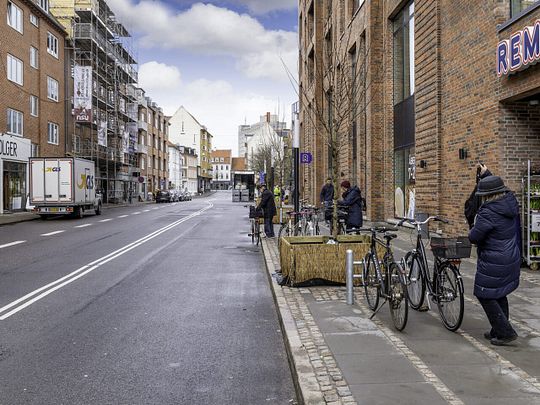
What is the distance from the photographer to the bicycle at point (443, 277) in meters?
5.27

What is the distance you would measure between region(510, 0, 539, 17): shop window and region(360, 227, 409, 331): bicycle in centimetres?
571

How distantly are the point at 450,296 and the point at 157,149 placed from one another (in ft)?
239

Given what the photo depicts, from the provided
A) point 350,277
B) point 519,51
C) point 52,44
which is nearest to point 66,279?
point 350,277

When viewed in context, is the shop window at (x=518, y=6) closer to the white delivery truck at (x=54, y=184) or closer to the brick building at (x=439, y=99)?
the brick building at (x=439, y=99)

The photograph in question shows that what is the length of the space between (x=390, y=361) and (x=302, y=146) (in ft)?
120

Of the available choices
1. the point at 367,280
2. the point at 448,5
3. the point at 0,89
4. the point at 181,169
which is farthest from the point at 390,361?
the point at 181,169

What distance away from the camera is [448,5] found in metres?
12.0

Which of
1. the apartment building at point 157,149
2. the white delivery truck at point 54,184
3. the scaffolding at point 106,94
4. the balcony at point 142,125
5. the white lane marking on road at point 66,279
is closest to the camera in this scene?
the white lane marking on road at point 66,279

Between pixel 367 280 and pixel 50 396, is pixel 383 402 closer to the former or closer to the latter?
pixel 50 396

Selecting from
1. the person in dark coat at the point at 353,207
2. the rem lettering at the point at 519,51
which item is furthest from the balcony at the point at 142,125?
the rem lettering at the point at 519,51

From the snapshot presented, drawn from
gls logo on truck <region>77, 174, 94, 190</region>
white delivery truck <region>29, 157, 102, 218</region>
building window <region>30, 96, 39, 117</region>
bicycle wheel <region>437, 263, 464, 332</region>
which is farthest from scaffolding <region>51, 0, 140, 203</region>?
bicycle wheel <region>437, 263, 464, 332</region>

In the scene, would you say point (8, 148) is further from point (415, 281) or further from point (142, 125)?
point (142, 125)

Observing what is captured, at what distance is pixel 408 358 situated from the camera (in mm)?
4648

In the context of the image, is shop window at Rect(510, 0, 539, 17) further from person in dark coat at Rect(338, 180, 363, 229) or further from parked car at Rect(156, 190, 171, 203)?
parked car at Rect(156, 190, 171, 203)
